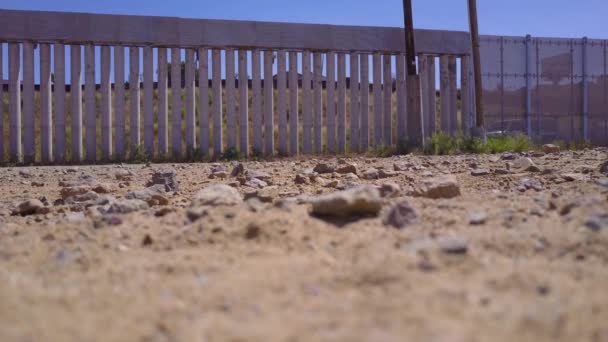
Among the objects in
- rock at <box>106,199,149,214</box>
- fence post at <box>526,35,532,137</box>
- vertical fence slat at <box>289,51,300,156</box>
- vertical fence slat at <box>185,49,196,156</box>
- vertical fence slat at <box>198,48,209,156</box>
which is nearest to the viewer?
rock at <box>106,199,149,214</box>

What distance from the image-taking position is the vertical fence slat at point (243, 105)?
12.9 metres

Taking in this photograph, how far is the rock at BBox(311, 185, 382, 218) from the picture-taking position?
9.90ft

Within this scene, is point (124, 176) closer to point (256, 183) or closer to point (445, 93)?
point (256, 183)

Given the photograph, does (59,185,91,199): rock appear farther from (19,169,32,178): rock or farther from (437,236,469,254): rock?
(437,236,469,254): rock

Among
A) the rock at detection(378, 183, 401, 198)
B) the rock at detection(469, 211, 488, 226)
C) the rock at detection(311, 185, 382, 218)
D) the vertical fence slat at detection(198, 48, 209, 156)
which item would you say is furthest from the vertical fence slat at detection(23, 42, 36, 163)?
the rock at detection(469, 211, 488, 226)

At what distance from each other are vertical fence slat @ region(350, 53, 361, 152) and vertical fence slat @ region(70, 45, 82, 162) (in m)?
5.68

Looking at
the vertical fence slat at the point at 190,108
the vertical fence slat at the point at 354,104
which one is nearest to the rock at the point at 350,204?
the vertical fence slat at the point at 190,108

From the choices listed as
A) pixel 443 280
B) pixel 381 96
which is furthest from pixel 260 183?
pixel 381 96

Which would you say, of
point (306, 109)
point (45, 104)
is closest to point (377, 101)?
point (306, 109)

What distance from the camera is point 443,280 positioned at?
210 cm

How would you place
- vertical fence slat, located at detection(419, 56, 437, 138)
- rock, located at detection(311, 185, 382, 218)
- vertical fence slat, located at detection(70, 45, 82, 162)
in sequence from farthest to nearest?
1. vertical fence slat, located at detection(419, 56, 437, 138)
2. vertical fence slat, located at detection(70, 45, 82, 162)
3. rock, located at detection(311, 185, 382, 218)

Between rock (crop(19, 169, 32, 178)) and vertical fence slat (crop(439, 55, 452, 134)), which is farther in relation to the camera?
vertical fence slat (crop(439, 55, 452, 134))

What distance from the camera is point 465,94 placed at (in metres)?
14.8

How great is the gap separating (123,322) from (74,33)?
11350 mm
